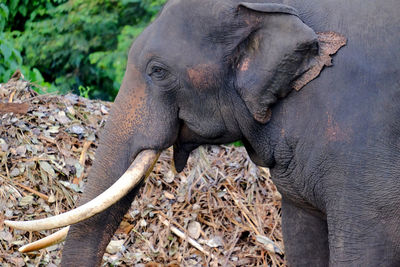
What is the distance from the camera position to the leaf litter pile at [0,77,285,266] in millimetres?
4867

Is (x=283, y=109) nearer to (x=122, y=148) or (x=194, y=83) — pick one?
(x=194, y=83)

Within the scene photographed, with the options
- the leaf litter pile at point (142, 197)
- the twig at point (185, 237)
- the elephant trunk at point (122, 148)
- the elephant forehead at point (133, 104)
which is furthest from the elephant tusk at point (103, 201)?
the twig at point (185, 237)

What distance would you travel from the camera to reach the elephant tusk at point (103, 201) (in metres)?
3.27

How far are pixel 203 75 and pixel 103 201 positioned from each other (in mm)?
672

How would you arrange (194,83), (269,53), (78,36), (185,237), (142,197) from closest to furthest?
(269,53)
(194,83)
(185,237)
(142,197)
(78,36)

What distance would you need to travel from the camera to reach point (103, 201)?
3.31 meters

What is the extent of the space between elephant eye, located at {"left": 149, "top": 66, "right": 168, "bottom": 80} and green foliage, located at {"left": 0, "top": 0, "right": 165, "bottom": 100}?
4.30 m

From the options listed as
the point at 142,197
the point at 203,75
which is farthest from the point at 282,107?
the point at 142,197

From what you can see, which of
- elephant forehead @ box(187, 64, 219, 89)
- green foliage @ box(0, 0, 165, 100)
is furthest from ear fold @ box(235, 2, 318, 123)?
green foliage @ box(0, 0, 165, 100)

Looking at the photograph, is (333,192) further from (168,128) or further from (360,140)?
(168,128)

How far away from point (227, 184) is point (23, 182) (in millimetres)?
1350

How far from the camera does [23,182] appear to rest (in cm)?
496

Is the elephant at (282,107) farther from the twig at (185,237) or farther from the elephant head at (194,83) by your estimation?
the twig at (185,237)

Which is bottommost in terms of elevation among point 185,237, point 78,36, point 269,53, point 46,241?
point 78,36
